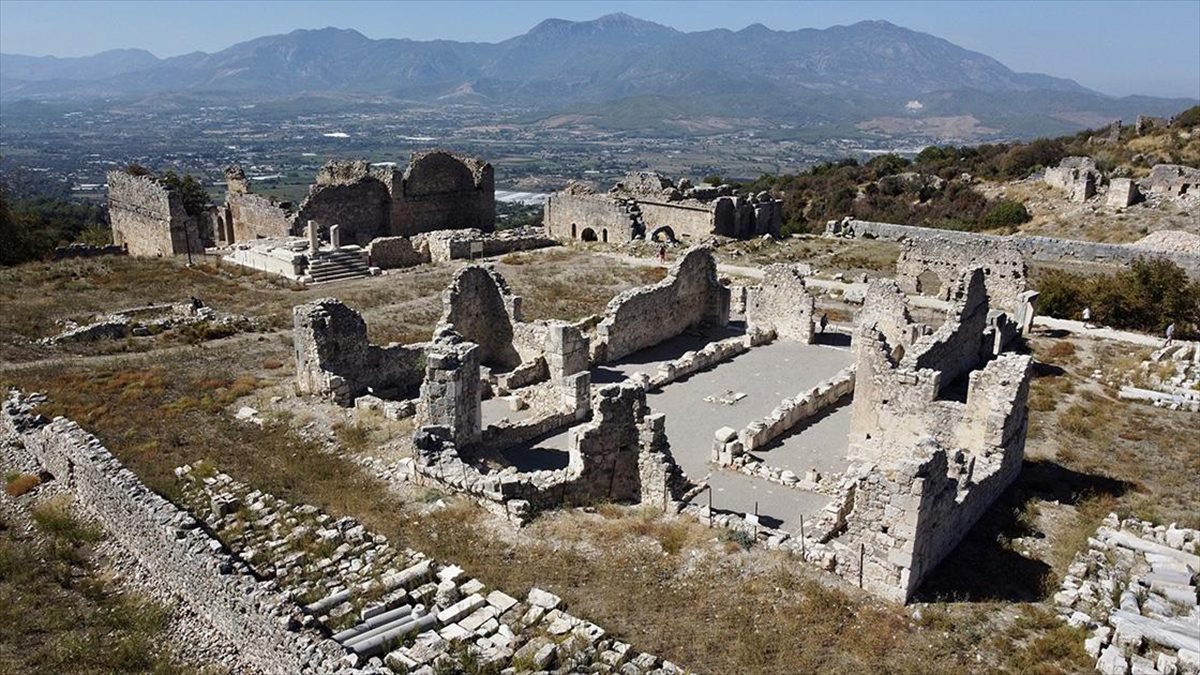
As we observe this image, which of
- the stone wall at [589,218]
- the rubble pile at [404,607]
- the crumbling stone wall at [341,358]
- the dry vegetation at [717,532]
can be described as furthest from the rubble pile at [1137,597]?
the stone wall at [589,218]

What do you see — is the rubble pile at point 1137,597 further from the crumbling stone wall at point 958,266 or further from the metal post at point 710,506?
the crumbling stone wall at point 958,266

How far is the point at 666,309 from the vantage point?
24.8m

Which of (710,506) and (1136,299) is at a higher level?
(1136,299)

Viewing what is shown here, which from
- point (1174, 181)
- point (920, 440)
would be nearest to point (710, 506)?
point (920, 440)

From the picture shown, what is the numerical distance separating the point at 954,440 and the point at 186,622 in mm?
13141

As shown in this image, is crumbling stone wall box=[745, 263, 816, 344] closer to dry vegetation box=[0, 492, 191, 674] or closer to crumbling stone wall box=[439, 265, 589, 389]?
crumbling stone wall box=[439, 265, 589, 389]

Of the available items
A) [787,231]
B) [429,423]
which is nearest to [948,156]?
[787,231]

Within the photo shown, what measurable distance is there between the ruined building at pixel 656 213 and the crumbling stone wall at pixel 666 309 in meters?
16.6

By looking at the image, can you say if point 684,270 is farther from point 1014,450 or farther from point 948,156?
point 948,156

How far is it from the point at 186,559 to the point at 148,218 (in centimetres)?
3493

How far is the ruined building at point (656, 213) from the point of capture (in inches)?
1706

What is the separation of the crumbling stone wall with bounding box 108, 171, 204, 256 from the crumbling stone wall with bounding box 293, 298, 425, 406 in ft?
79.4

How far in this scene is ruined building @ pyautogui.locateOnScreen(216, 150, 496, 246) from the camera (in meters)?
39.8

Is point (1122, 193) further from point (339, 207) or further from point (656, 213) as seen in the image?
point (339, 207)
